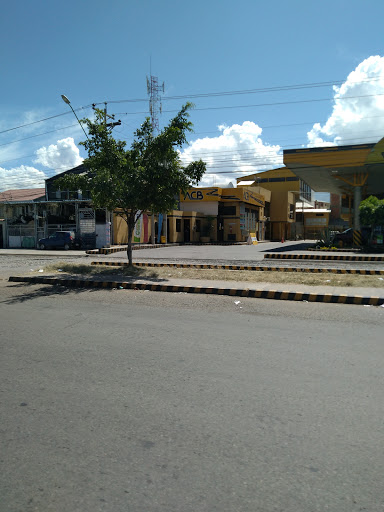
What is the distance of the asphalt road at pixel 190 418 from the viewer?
2652 millimetres

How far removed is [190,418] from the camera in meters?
3.64

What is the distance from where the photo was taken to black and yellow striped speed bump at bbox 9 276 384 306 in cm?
1004

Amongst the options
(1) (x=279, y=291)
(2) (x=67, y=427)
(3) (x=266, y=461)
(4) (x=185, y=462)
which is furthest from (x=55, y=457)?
(1) (x=279, y=291)

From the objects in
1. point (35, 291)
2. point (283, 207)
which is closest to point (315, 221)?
point (283, 207)

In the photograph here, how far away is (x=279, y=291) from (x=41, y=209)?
32012 millimetres

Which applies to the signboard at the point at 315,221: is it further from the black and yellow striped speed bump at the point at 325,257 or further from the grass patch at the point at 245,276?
the grass patch at the point at 245,276

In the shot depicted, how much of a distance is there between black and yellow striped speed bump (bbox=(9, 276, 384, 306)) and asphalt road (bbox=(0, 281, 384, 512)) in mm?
2959

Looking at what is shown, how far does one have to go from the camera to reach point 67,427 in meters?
3.46

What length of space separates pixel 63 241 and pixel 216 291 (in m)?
24.6

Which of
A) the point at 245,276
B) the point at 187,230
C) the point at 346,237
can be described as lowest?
the point at 245,276

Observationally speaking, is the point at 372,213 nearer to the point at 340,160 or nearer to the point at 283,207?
the point at 340,160

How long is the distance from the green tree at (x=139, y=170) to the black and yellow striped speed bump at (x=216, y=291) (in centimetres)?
331

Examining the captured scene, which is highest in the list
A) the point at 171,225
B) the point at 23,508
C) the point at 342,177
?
the point at 342,177

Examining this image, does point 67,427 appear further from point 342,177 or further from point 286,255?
point 342,177
